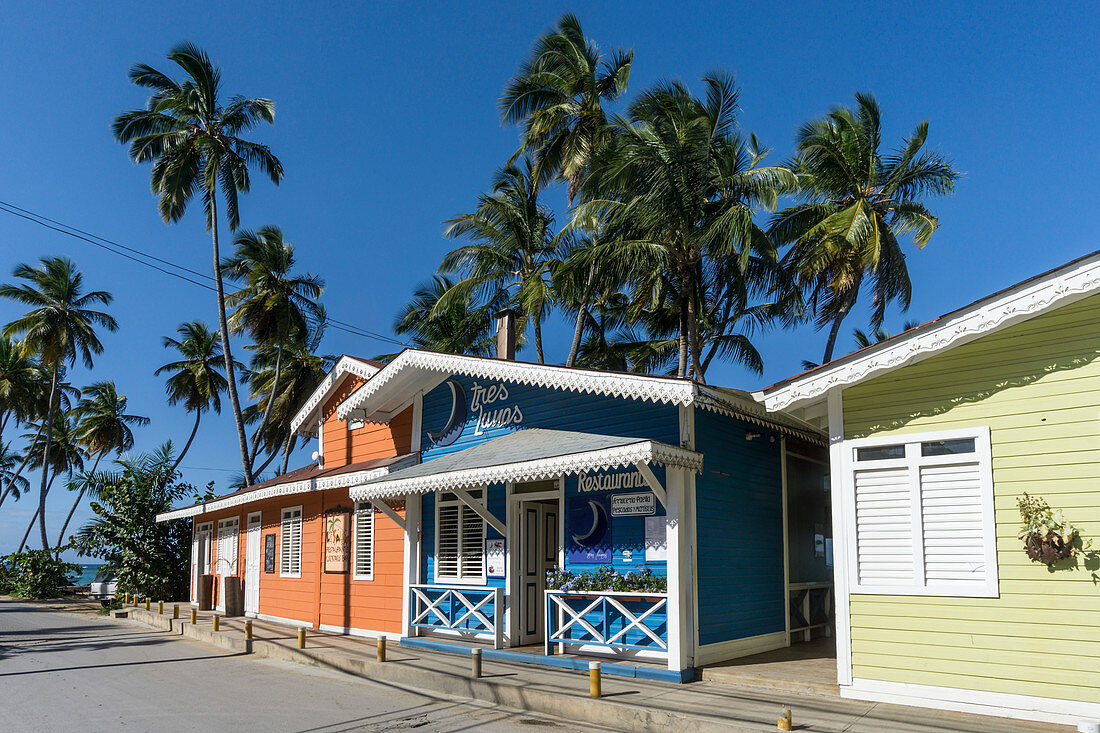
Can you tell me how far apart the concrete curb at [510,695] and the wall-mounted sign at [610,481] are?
112 inches

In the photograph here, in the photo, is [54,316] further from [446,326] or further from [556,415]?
[556,415]

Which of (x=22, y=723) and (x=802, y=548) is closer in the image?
(x=22, y=723)

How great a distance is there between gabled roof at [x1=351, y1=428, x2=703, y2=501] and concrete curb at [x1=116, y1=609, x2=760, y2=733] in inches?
101

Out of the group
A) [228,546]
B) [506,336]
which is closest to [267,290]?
[228,546]

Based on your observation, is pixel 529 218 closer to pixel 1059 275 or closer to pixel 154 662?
pixel 154 662

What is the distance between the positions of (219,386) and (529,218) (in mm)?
26920

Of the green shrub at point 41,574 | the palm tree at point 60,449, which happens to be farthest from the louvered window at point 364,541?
the palm tree at point 60,449

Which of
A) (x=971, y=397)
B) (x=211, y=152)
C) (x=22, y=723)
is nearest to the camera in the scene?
(x=971, y=397)

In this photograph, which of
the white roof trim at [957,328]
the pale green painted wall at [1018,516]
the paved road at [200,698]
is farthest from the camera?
the paved road at [200,698]

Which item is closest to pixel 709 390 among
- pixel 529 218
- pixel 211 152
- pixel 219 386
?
pixel 529 218

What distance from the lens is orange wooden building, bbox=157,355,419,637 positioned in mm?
15008

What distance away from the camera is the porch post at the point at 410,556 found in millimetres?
13875

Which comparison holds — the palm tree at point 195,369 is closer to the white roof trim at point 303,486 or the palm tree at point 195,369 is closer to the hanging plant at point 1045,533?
the white roof trim at point 303,486

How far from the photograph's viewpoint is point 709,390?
9891 millimetres
